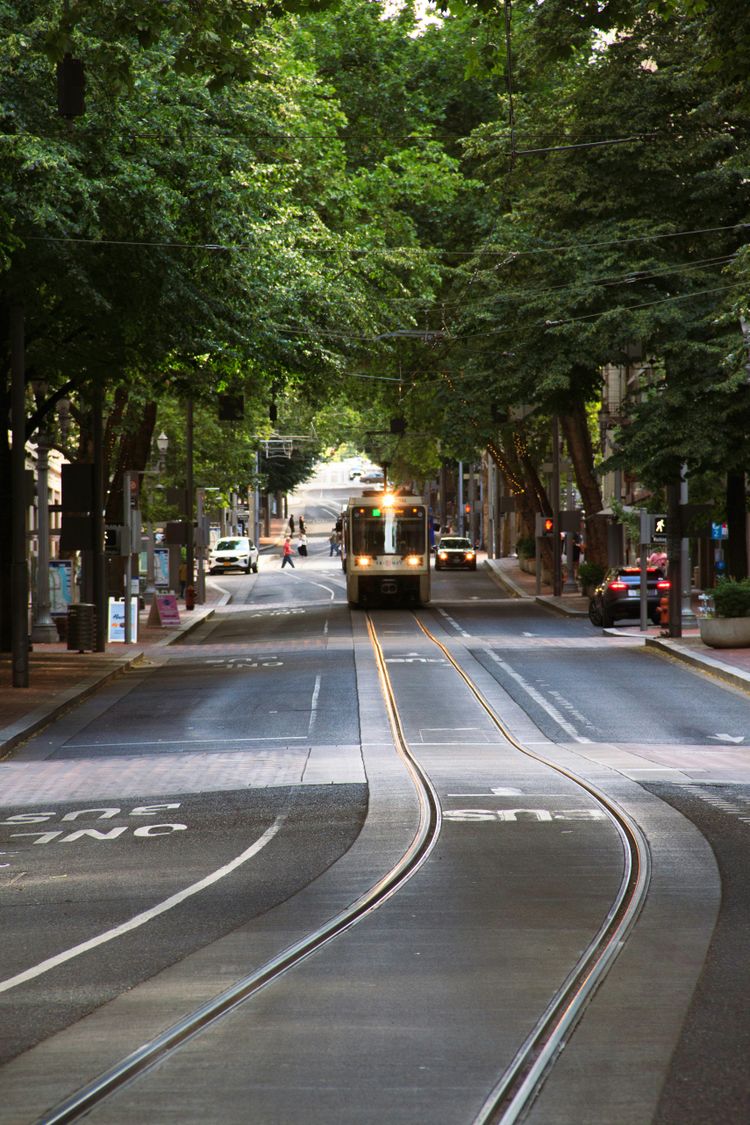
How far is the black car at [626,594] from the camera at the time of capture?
41156 mm

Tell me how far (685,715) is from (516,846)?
36.8 ft

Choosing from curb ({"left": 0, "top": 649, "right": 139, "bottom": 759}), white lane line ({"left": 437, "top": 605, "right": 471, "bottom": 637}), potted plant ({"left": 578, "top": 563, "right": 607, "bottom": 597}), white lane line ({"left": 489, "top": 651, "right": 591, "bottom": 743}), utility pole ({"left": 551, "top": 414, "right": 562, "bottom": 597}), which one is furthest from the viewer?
utility pole ({"left": 551, "top": 414, "right": 562, "bottom": 597})

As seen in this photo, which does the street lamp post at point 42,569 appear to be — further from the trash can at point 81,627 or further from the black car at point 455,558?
the black car at point 455,558

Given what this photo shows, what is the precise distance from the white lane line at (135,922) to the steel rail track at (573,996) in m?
2.35

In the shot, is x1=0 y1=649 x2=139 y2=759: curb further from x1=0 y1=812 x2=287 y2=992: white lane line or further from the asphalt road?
x1=0 y1=812 x2=287 y2=992: white lane line

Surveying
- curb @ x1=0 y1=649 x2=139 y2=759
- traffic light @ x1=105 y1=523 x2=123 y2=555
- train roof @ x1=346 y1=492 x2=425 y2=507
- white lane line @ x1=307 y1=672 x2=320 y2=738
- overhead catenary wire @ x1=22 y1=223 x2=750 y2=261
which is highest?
overhead catenary wire @ x1=22 y1=223 x2=750 y2=261

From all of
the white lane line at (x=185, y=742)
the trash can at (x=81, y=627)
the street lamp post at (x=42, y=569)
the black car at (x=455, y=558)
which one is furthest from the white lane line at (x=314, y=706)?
the black car at (x=455, y=558)

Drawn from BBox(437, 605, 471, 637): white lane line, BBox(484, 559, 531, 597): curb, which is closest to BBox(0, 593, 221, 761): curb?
BBox(437, 605, 471, 637): white lane line

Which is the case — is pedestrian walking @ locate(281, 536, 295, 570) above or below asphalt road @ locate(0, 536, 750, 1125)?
above

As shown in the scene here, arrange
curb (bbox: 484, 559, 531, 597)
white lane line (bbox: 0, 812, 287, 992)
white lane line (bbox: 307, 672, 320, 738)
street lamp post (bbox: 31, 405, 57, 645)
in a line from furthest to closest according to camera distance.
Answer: curb (bbox: 484, 559, 531, 597) < street lamp post (bbox: 31, 405, 57, 645) < white lane line (bbox: 307, 672, 320, 738) < white lane line (bbox: 0, 812, 287, 992)

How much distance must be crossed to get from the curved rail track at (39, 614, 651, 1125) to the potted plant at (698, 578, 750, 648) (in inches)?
759

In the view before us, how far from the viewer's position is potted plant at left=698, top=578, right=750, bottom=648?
3178cm

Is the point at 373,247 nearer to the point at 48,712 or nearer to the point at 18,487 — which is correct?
the point at 18,487

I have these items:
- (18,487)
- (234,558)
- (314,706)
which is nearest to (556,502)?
(234,558)
